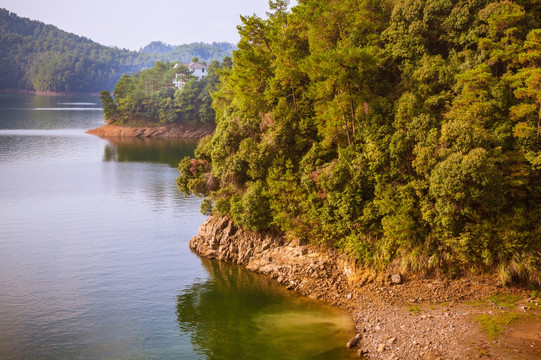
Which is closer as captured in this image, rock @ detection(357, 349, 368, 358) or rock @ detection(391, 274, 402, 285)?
rock @ detection(357, 349, 368, 358)

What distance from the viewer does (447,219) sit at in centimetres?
3419

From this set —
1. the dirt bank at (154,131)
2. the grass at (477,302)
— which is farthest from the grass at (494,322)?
the dirt bank at (154,131)

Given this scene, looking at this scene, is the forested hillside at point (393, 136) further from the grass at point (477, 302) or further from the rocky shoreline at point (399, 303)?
the grass at point (477, 302)

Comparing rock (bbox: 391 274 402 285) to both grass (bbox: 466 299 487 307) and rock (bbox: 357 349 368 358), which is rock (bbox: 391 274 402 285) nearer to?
grass (bbox: 466 299 487 307)

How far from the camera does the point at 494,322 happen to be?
30.0 metres

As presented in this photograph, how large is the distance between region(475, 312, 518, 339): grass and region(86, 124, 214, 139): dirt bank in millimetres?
130605

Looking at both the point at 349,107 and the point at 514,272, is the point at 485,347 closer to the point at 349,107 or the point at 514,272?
the point at 514,272

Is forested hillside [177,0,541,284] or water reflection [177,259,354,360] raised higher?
forested hillside [177,0,541,284]

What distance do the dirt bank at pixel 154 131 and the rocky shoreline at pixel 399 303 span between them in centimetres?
11140

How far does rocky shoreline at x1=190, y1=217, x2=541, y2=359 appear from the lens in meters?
28.3

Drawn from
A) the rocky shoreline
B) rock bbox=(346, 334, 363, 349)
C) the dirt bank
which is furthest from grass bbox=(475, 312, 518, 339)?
the dirt bank

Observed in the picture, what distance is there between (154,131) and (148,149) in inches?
1276

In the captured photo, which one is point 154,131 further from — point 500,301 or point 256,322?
point 500,301

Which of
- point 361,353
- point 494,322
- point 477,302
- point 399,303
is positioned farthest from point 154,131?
point 494,322
